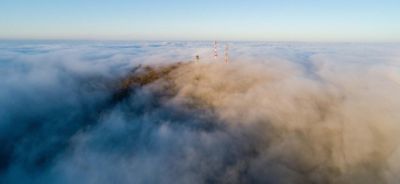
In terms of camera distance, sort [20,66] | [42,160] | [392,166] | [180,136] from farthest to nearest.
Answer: [20,66] → [42,160] → [180,136] → [392,166]

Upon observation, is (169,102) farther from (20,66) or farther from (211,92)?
(20,66)

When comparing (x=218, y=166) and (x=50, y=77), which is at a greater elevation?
(x=50, y=77)

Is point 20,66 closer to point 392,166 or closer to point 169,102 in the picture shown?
point 169,102

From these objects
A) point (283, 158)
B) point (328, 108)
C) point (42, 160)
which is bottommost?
point (42, 160)

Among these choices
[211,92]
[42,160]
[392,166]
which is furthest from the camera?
[42,160]

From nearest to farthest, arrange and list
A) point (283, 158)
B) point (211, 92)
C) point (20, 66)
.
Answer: point (283, 158), point (211, 92), point (20, 66)

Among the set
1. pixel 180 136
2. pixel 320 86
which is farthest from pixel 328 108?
pixel 180 136

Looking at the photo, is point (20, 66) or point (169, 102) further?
point (20, 66)

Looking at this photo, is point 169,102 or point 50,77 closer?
point 169,102

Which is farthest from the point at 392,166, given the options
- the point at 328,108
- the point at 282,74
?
the point at 282,74
